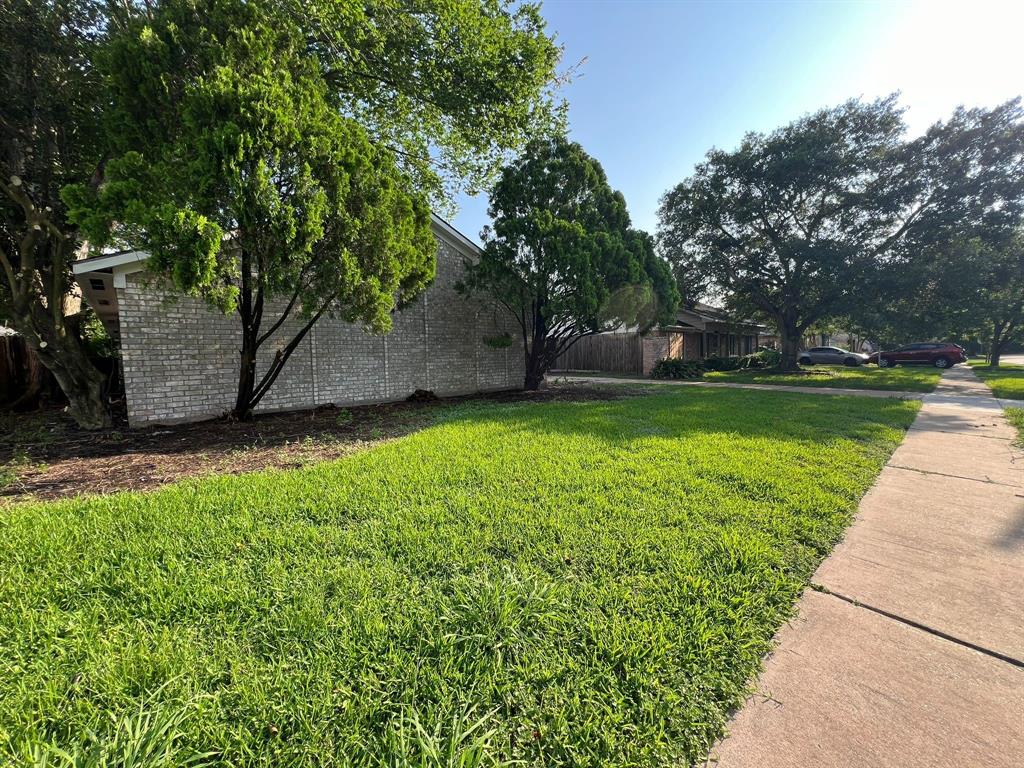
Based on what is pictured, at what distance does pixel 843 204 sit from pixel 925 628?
831 inches

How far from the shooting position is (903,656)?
6.03 feet

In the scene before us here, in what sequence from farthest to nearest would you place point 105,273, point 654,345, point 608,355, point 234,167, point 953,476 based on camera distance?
point 608,355
point 654,345
point 105,273
point 234,167
point 953,476

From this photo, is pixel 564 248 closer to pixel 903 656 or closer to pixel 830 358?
pixel 903 656

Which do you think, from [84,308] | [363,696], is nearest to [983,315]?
[363,696]

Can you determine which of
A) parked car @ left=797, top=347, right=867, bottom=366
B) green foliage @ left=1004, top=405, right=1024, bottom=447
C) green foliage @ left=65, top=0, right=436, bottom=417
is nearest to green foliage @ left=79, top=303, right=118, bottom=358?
green foliage @ left=65, top=0, right=436, bottom=417

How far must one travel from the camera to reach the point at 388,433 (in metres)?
6.40

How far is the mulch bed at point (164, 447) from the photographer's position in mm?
4148

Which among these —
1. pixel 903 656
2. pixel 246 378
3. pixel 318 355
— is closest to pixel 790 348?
pixel 318 355

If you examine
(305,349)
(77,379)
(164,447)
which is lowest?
(164,447)

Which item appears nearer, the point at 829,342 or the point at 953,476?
the point at 953,476

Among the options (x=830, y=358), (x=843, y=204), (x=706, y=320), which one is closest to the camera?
(x=843, y=204)

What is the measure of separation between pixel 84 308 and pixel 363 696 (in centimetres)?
1287

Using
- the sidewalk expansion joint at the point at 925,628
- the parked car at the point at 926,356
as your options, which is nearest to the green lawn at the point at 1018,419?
the sidewalk expansion joint at the point at 925,628

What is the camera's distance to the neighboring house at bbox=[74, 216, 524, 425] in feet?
21.8
